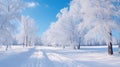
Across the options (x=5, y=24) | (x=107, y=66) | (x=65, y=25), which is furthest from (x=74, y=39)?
(x=107, y=66)

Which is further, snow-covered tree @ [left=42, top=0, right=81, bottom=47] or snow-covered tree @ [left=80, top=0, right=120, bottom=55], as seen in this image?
snow-covered tree @ [left=42, top=0, right=81, bottom=47]

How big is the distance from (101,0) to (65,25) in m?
25.3

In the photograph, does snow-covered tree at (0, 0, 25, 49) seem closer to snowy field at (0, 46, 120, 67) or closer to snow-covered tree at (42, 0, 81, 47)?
snowy field at (0, 46, 120, 67)

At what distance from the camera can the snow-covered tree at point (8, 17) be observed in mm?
24953

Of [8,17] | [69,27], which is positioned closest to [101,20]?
[8,17]

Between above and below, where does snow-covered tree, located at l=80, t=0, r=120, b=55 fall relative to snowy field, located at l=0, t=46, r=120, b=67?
above

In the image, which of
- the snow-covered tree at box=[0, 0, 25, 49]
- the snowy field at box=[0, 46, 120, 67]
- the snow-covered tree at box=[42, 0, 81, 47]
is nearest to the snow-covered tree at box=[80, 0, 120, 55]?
the snowy field at box=[0, 46, 120, 67]

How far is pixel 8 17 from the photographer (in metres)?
26.0

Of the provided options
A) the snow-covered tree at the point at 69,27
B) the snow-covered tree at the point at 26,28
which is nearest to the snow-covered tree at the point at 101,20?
the snow-covered tree at the point at 69,27

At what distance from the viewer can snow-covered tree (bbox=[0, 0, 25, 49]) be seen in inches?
982

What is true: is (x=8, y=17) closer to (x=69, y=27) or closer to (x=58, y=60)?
(x=58, y=60)

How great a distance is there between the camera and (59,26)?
164 ft

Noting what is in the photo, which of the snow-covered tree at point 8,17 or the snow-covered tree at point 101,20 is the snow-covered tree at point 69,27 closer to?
the snow-covered tree at point 8,17

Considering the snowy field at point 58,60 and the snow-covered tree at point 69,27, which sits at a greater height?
the snow-covered tree at point 69,27
